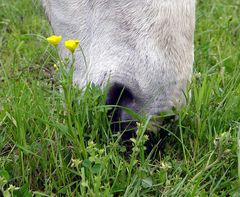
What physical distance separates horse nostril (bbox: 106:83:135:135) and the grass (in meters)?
0.04

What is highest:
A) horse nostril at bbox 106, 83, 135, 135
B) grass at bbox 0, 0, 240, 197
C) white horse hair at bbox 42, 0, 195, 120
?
white horse hair at bbox 42, 0, 195, 120

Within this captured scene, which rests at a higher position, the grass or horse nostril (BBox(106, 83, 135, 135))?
horse nostril (BBox(106, 83, 135, 135))

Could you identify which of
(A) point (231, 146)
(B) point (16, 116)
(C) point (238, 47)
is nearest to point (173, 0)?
(A) point (231, 146)

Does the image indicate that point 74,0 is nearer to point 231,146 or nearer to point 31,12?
point 231,146

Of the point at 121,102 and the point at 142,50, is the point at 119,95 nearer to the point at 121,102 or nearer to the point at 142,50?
the point at 121,102

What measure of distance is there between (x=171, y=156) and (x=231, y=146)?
0.24 m

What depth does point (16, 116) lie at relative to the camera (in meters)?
2.17

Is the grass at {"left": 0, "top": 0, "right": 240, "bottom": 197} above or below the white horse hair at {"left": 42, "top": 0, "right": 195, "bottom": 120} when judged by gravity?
below

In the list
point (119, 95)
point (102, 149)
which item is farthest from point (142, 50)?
point (102, 149)

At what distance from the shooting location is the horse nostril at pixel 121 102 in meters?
2.01

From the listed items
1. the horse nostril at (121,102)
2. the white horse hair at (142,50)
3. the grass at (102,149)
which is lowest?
the grass at (102,149)

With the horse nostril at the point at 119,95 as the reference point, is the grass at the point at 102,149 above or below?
below

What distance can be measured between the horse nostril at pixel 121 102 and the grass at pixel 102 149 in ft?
0.12

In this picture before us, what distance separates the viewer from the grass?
191 centimetres
